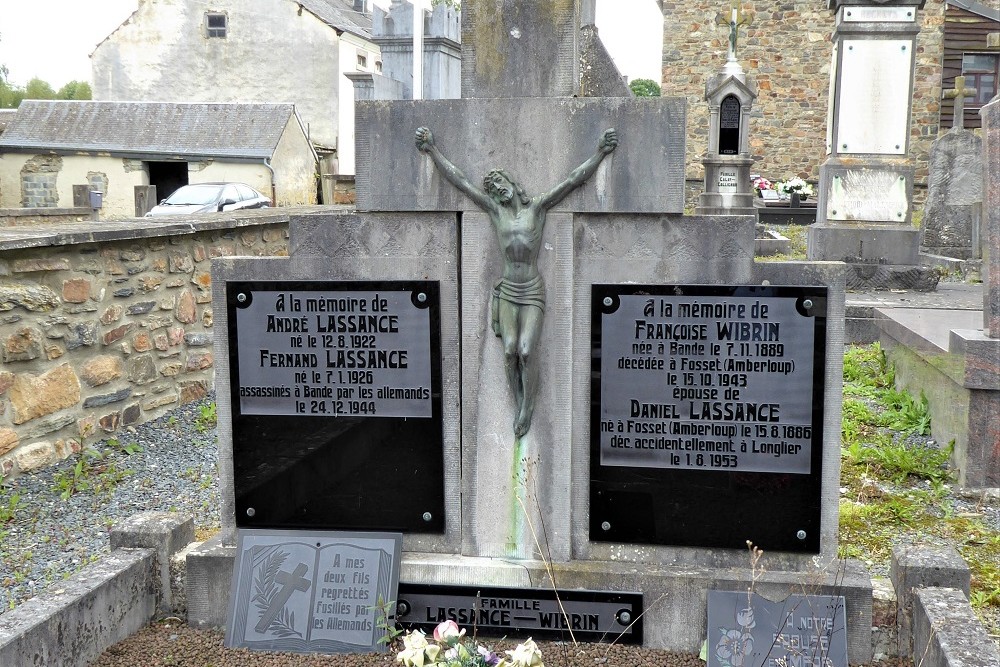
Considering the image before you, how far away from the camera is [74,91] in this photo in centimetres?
6462

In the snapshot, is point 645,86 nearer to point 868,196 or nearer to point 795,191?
point 795,191

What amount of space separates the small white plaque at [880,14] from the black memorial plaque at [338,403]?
8.92m

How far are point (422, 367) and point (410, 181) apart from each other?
67cm

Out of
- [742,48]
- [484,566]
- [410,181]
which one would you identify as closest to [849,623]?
[484,566]

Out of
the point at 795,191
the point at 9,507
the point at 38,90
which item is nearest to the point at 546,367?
the point at 9,507

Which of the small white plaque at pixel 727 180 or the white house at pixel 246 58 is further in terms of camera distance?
the white house at pixel 246 58

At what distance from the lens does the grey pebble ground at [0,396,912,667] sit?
3.19m

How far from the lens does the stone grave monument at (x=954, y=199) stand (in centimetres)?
1332

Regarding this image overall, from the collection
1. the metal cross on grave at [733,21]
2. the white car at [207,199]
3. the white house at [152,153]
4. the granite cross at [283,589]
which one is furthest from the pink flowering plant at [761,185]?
the granite cross at [283,589]

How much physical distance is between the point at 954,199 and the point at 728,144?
6.56m

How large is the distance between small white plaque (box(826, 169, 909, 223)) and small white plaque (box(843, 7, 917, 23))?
170cm

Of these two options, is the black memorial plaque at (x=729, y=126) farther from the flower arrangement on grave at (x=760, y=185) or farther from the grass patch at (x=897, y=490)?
the grass patch at (x=897, y=490)

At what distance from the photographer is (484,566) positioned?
3.34 m

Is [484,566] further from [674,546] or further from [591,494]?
[674,546]
